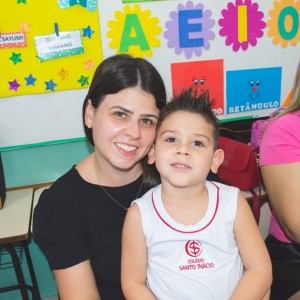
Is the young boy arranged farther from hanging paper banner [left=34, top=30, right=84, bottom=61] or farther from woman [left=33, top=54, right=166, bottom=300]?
hanging paper banner [left=34, top=30, right=84, bottom=61]

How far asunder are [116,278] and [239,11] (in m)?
1.83

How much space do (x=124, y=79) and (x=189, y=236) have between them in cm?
53

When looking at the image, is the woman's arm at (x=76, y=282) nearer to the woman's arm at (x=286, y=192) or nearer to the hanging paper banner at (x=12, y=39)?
the woman's arm at (x=286, y=192)

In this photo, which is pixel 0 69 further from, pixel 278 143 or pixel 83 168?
pixel 278 143

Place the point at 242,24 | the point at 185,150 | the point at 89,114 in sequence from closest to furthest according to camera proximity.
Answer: the point at 185,150, the point at 89,114, the point at 242,24

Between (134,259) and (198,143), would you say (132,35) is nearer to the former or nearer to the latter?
(198,143)

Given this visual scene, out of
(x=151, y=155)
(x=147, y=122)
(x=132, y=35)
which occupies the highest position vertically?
(x=132, y=35)

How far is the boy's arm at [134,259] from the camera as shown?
109cm

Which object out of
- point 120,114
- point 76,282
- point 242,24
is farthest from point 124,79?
point 242,24

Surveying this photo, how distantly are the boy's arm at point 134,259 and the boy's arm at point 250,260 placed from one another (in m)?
0.27

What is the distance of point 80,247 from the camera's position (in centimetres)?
116

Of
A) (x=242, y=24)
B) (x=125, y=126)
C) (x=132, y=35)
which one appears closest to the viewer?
(x=125, y=126)

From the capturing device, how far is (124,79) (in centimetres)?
117

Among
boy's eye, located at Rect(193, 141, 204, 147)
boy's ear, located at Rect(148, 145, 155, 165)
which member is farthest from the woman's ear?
boy's eye, located at Rect(193, 141, 204, 147)
